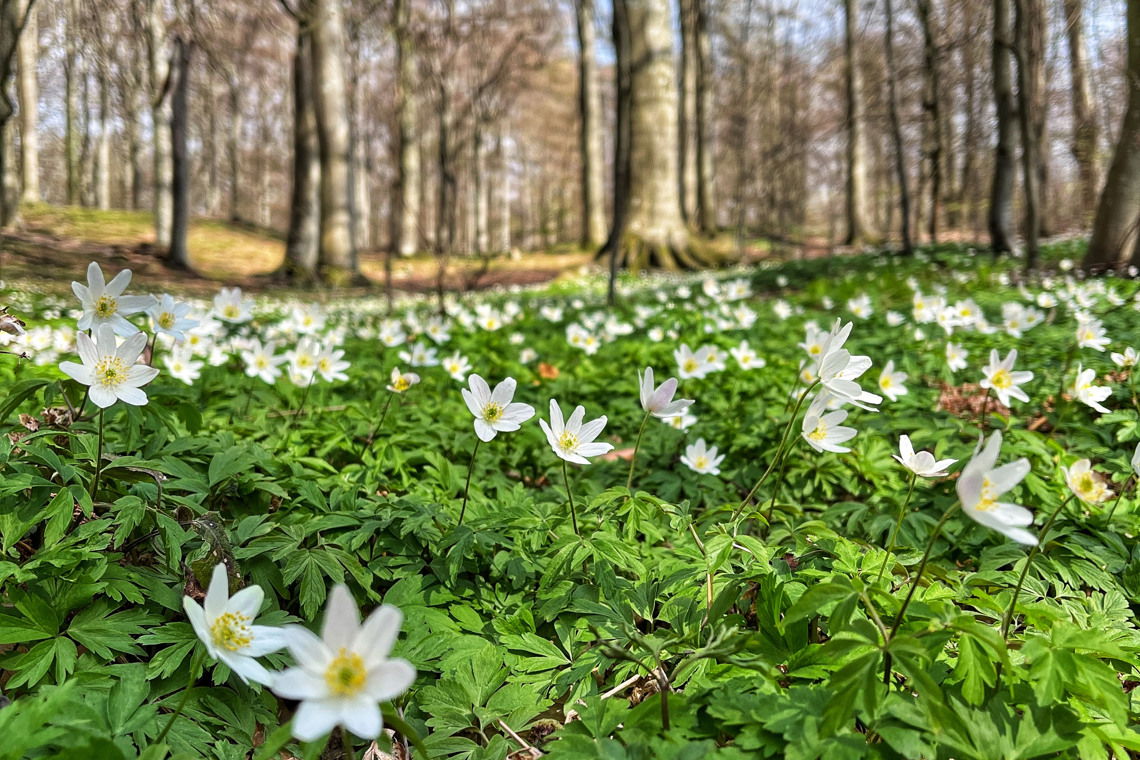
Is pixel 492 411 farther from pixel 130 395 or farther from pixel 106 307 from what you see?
pixel 106 307

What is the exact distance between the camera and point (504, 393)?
5.65 feet

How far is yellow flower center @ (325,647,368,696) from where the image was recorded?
88 cm

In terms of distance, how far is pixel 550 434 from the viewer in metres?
1.69

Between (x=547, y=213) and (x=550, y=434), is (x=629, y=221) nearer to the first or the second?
(x=550, y=434)

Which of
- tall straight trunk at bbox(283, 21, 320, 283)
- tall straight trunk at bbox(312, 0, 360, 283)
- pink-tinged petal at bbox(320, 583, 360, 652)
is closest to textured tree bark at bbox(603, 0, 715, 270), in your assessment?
tall straight trunk at bbox(312, 0, 360, 283)

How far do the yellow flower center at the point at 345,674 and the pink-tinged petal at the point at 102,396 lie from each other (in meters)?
0.91

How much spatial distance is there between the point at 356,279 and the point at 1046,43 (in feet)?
42.9

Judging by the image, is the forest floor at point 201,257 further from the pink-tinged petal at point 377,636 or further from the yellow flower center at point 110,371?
the pink-tinged petal at point 377,636

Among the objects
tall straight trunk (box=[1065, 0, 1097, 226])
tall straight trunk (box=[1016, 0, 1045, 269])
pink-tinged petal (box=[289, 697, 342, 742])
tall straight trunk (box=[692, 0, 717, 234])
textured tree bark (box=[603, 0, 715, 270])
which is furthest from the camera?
tall straight trunk (box=[692, 0, 717, 234])

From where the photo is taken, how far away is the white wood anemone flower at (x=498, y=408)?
5.55 feet

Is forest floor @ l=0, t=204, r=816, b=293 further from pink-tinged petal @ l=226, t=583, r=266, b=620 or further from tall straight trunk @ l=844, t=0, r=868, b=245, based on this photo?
pink-tinged petal @ l=226, t=583, r=266, b=620

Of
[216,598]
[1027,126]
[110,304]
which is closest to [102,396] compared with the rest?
[110,304]

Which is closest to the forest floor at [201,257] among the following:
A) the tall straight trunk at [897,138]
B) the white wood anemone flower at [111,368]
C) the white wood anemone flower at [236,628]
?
the tall straight trunk at [897,138]

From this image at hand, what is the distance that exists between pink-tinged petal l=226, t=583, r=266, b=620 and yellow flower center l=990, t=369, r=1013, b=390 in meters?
2.32
